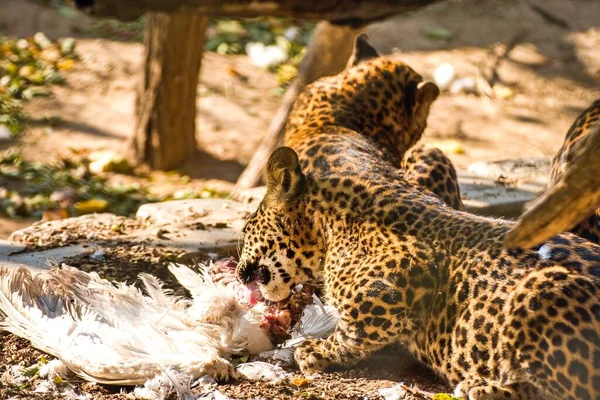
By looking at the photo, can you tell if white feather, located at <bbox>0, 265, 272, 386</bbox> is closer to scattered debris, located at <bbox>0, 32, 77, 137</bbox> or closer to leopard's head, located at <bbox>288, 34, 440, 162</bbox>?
leopard's head, located at <bbox>288, 34, 440, 162</bbox>

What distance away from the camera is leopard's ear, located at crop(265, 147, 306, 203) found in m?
5.05

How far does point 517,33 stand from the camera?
1314 centimetres

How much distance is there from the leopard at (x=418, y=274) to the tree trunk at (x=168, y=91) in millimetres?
3343

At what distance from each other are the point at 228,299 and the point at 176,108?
188 inches

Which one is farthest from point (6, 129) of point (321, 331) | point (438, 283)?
point (438, 283)

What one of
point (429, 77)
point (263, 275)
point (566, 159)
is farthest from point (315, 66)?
point (429, 77)

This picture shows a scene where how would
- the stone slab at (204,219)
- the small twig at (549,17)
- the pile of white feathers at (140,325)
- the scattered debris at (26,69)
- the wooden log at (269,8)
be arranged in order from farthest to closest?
1. the small twig at (549,17)
2. the scattered debris at (26,69)
3. the stone slab at (204,219)
4. the pile of white feathers at (140,325)
5. the wooden log at (269,8)

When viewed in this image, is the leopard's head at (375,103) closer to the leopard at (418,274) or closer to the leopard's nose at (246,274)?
the leopard at (418,274)

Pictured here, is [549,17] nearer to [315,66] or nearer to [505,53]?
[505,53]

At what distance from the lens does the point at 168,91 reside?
936 cm

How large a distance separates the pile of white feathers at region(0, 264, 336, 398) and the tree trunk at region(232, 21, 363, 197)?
10.4 feet

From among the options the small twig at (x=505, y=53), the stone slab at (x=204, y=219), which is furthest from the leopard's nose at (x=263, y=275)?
the small twig at (x=505, y=53)

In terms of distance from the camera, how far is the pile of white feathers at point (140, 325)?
454 centimetres

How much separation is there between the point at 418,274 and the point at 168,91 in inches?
211
